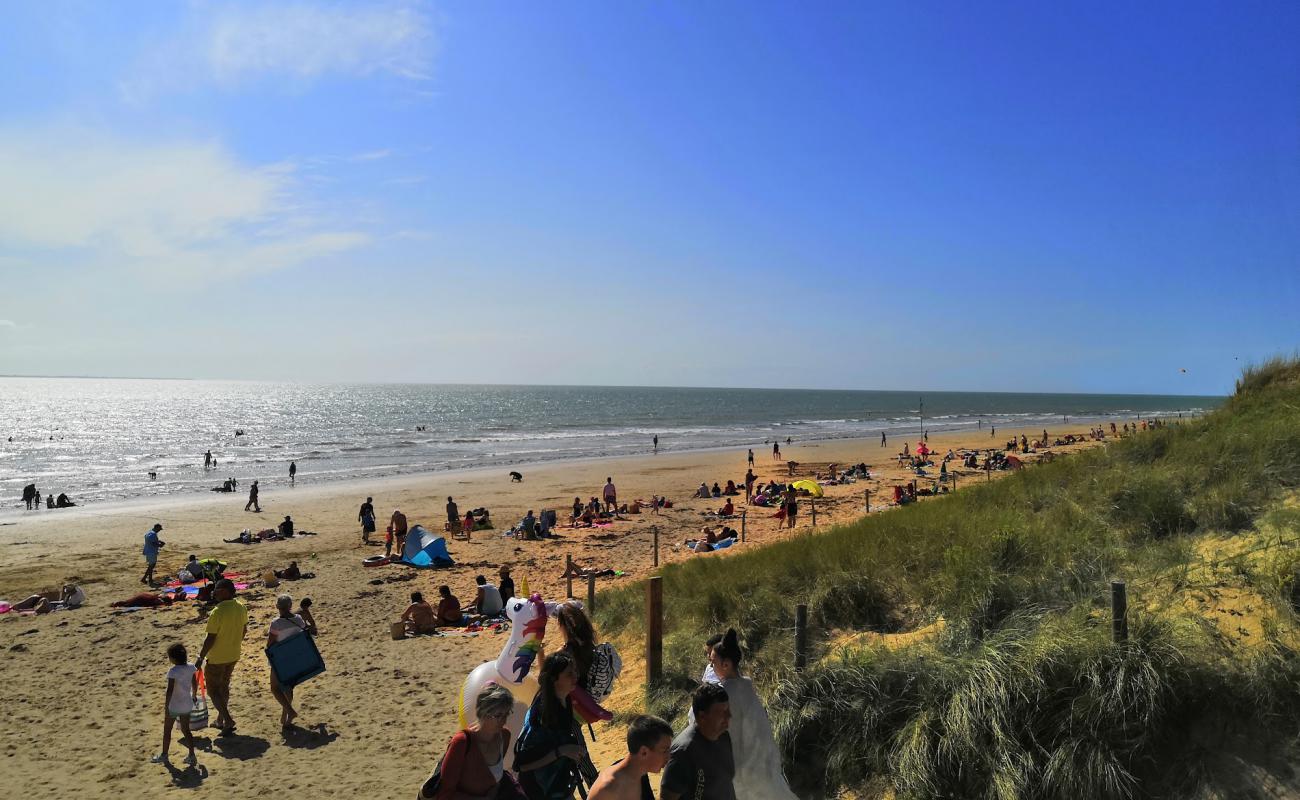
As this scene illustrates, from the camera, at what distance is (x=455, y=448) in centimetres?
5216

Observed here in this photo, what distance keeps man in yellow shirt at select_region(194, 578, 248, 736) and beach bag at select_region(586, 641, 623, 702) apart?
489cm

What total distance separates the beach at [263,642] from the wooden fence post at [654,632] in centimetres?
52

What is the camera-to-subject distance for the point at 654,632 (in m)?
7.09

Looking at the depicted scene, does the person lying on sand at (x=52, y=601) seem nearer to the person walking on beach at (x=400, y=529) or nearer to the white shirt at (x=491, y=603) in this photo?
the person walking on beach at (x=400, y=529)

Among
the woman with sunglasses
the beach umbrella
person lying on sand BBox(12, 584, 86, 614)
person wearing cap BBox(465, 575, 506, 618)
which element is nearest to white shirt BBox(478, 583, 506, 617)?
person wearing cap BBox(465, 575, 506, 618)

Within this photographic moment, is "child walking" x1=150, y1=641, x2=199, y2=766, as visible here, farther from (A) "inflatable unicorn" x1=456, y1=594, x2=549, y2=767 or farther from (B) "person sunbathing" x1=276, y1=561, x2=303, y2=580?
(B) "person sunbathing" x1=276, y1=561, x2=303, y2=580

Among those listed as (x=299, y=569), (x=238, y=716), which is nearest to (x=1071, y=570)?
(x=238, y=716)

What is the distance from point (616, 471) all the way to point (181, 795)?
3241 cm

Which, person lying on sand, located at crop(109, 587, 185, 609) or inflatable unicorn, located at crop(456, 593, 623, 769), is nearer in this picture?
inflatable unicorn, located at crop(456, 593, 623, 769)

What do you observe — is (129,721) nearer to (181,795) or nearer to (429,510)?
(181,795)

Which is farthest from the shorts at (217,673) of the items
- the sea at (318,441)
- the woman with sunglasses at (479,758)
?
the sea at (318,441)

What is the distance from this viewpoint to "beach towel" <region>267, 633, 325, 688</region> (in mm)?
7598

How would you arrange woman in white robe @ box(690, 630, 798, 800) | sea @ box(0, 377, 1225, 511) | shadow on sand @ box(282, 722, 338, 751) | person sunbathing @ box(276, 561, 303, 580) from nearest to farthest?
1. woman in white robe @ box(690, 630, 798, 800)
2. shadow on sand @ box(282, 722, 338, 751)
3. person sunbathing @ box(276, 561, 303, 580)
4. sea @ box(0, 377, 1225, 511)

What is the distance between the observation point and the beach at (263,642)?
6887mm
